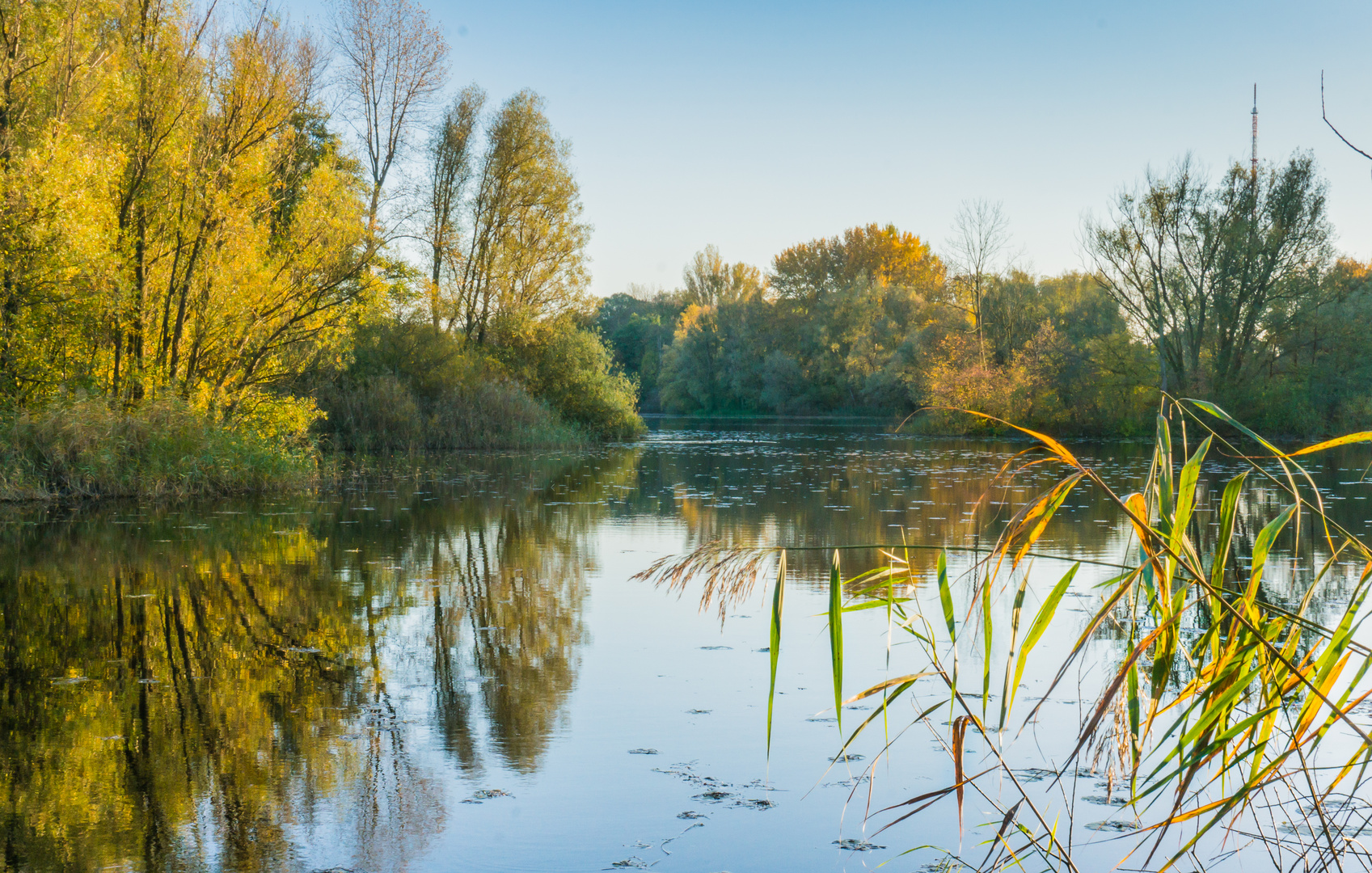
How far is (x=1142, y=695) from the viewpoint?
16.1ft

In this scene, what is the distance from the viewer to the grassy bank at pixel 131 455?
15.1m

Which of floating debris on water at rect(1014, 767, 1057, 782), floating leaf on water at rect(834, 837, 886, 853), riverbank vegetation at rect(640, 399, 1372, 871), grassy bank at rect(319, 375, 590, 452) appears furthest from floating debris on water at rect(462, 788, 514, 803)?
grassy bank at rect(319, 375, 590, 452)

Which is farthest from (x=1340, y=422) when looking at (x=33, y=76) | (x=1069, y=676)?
(x=33, y=76)

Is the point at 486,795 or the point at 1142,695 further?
the point at 1142,695

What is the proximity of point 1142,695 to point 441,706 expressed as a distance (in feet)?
12.0

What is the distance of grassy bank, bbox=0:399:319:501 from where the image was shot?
15070 millimetres

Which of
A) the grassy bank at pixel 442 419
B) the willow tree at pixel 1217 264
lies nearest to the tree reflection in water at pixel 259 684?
the grassy bank at pixel 442 419

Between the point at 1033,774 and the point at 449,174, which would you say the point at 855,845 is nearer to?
the point at 1033,774

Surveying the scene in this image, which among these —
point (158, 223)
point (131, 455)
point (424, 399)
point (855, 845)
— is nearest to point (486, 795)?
point (855, 845)

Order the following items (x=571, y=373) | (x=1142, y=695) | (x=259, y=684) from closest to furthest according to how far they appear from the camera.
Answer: (x=1142, y=695), (x=259, y=684), (x=571, y=373)

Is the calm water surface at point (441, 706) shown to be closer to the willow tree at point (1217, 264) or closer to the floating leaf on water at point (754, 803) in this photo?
the floating leaf on water at point (754, 803)

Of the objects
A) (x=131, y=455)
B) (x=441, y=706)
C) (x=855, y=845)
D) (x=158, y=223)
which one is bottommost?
(x=855, y=845)

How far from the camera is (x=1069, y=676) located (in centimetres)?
672

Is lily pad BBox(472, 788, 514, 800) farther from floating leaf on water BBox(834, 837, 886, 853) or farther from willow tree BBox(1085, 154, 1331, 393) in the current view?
willow tree BBox(1085, 154, 1331, 393)
